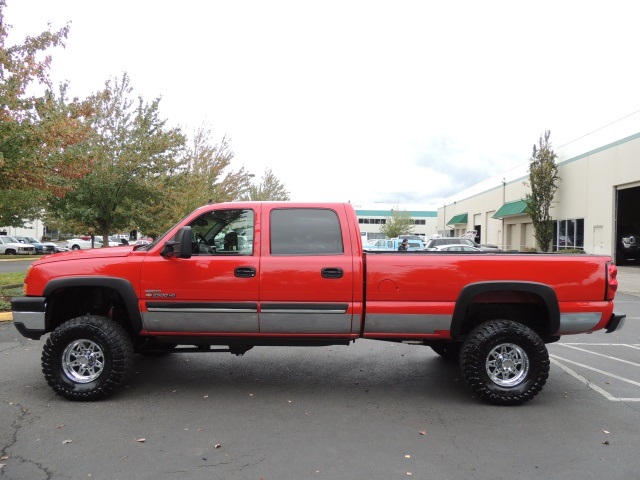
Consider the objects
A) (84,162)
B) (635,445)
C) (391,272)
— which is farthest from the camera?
(84,162)

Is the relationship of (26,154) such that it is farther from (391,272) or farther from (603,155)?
(603,155)

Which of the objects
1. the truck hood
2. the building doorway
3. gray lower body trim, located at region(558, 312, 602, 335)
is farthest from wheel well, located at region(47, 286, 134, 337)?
the building doorway

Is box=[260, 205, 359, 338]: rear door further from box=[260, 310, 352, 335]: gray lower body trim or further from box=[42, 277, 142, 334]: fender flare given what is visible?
box=[42, 277, 142, 334]: fender flare

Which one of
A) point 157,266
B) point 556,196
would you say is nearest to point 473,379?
point 157,266

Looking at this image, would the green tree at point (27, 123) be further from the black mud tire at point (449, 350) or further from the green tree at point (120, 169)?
the black mud tire at point (449, 350)

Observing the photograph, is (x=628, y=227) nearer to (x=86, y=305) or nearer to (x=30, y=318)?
(x=86, y=305)

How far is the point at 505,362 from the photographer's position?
495cm

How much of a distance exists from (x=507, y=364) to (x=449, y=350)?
149cm

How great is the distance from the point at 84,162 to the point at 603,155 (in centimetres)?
2451

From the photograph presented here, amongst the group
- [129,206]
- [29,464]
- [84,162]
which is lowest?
[29,464]

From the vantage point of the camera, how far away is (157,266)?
4.98m

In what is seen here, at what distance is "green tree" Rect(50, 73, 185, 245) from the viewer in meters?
14.7

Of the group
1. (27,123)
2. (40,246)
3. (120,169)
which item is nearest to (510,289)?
(27,123)

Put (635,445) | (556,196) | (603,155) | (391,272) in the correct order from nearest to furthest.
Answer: (635,445) → (391,272) → (603,155) → (556,196)
